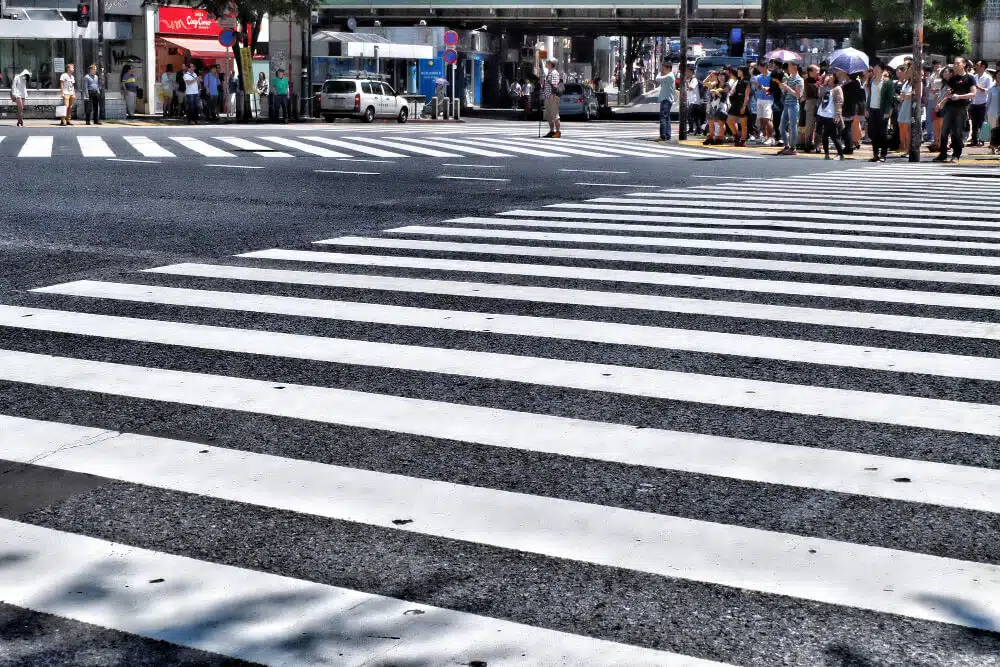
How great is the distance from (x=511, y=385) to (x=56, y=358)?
209cm

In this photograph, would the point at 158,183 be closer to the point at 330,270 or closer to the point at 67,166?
the point at 67,166

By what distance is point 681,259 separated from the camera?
9633 mm

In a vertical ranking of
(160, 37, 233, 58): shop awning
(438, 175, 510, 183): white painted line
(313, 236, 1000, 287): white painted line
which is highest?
(160, 37, 233, 58): shop awning

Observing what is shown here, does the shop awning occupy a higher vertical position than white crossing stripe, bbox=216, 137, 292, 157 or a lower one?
higher

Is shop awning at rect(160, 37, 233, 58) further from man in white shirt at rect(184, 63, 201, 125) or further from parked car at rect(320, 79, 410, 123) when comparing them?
man in white shirt at rect(184, 63, 201, 125)

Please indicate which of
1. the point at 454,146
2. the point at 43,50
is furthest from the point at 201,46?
the point at 454,146

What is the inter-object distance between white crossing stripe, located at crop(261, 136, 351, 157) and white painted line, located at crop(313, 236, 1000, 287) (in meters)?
13.5

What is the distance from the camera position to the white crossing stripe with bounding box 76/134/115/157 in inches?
893

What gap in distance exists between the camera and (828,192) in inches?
631

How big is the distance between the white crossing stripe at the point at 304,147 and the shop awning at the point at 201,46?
19.2m

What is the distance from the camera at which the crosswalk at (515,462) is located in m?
3.30

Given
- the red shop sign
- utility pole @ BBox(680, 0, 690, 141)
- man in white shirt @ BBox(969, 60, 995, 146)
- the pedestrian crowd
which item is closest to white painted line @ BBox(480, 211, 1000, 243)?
the pedestrian crowd

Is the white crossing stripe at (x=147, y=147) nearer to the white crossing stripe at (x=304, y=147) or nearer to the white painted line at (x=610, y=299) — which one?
the white crossing stripe at (x=304, y=147)

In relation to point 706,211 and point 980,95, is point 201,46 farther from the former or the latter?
point 706,211
